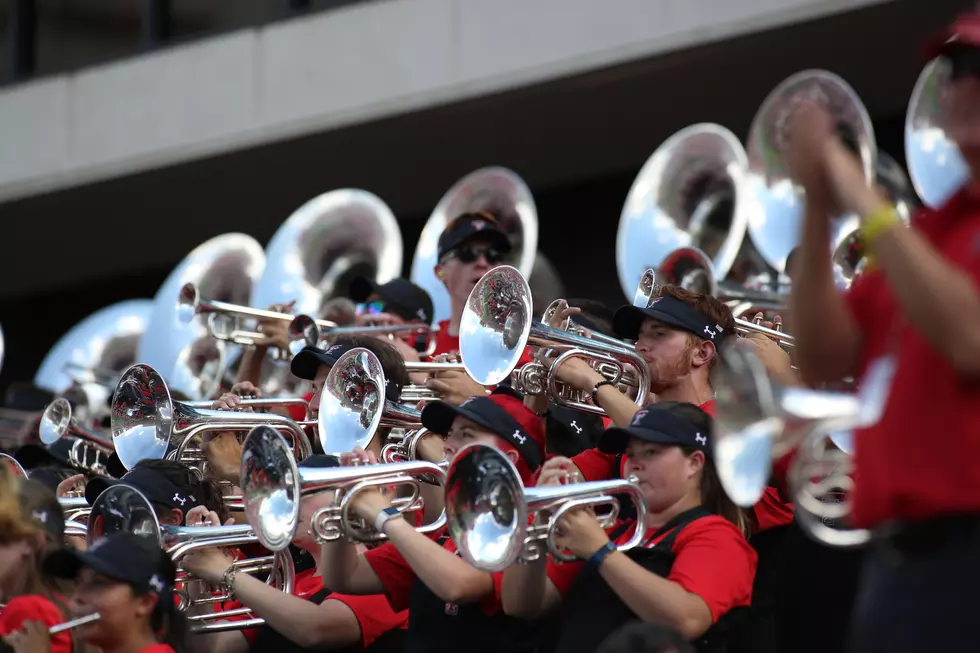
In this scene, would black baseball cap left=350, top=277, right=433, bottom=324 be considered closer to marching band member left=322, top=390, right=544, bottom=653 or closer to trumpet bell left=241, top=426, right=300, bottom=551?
Result: marching band member left=322, top=390, right=544, bottom=653

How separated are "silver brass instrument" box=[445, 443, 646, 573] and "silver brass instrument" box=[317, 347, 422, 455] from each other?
1040 mm

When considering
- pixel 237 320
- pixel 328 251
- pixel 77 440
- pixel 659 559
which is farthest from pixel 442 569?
pixel 328 251

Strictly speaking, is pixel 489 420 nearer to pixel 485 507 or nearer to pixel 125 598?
pixel 485 507

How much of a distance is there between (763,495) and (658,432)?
0.68 meters

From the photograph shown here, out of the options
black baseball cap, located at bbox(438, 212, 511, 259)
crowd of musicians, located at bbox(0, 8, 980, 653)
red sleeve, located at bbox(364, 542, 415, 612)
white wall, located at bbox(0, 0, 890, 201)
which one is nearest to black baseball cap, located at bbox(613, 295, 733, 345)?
crowd of musicians, located at bbox(0, 8, 980, 653)

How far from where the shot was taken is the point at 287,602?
16.1 feet

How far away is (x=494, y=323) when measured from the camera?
5820 mm

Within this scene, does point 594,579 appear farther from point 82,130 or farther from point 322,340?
point 82,130

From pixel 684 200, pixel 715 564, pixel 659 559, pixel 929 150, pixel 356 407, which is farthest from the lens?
pixel 684 200

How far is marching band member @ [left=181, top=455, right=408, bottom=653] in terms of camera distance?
4.91m

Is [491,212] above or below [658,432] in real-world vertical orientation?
above

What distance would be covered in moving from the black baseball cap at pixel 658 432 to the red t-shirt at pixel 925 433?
1.63 meters

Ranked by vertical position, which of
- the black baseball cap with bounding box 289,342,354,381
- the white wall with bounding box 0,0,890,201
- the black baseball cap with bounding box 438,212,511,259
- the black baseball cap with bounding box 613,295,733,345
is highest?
the white wall with bounding box 0,0,890,201

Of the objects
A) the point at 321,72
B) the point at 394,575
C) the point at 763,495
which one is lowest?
the point at 394,575
